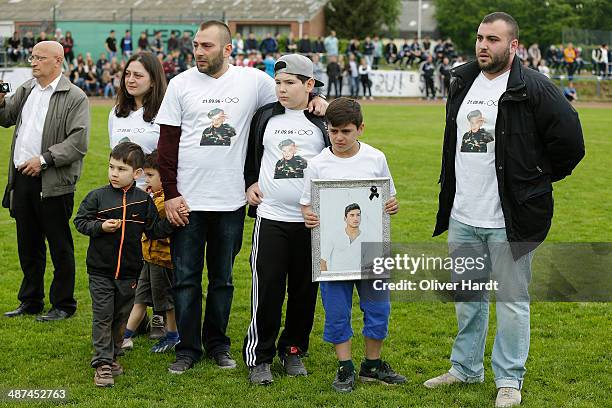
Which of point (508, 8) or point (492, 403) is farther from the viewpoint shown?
point (508, 8)

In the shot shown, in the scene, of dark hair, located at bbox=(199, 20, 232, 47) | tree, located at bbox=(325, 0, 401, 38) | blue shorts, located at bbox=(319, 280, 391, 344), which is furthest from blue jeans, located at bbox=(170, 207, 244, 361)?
tree, located at bbox=(325, 0, 401, 38)

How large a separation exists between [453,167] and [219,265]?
173 centimetres

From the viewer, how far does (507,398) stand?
5258mm

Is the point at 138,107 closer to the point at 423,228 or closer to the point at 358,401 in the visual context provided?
the point at 358,401

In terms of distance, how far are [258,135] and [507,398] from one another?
7.26 ft

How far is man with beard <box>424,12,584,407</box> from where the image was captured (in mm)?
5098

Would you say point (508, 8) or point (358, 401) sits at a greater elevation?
point (508, 8)

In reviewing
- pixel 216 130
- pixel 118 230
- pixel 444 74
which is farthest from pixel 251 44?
pixel 118 230

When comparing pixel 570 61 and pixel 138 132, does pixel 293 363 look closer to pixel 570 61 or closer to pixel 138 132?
pixel 138 132

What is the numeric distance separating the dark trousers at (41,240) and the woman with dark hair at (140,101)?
104cm

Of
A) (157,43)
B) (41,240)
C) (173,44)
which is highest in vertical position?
(157,43)

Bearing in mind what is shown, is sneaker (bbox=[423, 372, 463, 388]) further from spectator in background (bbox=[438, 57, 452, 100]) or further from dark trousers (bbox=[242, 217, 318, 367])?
spectator in background (bbox=[438, 57, 452, 100])

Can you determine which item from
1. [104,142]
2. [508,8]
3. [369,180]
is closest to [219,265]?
[369,180]

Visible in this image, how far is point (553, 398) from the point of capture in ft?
17.8
